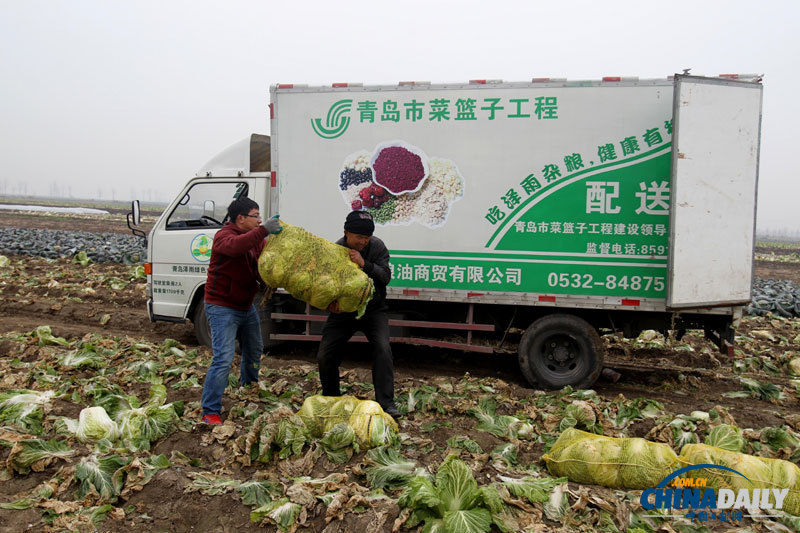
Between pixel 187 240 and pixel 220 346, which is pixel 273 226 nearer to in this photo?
pixel 220 346

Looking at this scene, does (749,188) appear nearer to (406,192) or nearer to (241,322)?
(406,192)

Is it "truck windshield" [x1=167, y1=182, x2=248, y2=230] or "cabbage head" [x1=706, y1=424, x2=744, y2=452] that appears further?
"truck windshield" [x1=167, y1=182, x2=248, y2=230]

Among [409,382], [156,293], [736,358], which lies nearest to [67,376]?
[156,293]

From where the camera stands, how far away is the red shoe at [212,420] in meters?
4.81

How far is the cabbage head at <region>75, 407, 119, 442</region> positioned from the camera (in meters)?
4.49

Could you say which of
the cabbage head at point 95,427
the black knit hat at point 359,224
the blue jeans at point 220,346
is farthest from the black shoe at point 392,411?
the cabbage head at point 95,427

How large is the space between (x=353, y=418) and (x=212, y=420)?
1.43 metres

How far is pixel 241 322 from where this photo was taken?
5.26 metres

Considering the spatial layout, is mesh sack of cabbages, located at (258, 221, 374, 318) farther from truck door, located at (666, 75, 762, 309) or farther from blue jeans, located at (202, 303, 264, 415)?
truck door, located at (666, 75, 762, 309)

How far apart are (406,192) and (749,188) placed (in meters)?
4.06

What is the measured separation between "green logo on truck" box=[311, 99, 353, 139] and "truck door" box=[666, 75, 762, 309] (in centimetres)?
402

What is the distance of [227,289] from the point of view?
16.6ft

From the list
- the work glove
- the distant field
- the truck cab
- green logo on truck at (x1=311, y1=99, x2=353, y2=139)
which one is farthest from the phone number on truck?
the distant field

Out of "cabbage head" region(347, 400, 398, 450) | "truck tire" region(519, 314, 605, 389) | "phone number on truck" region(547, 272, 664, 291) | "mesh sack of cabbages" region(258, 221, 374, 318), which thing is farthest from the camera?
"truck tire" region(519, 314, 605, 389)
